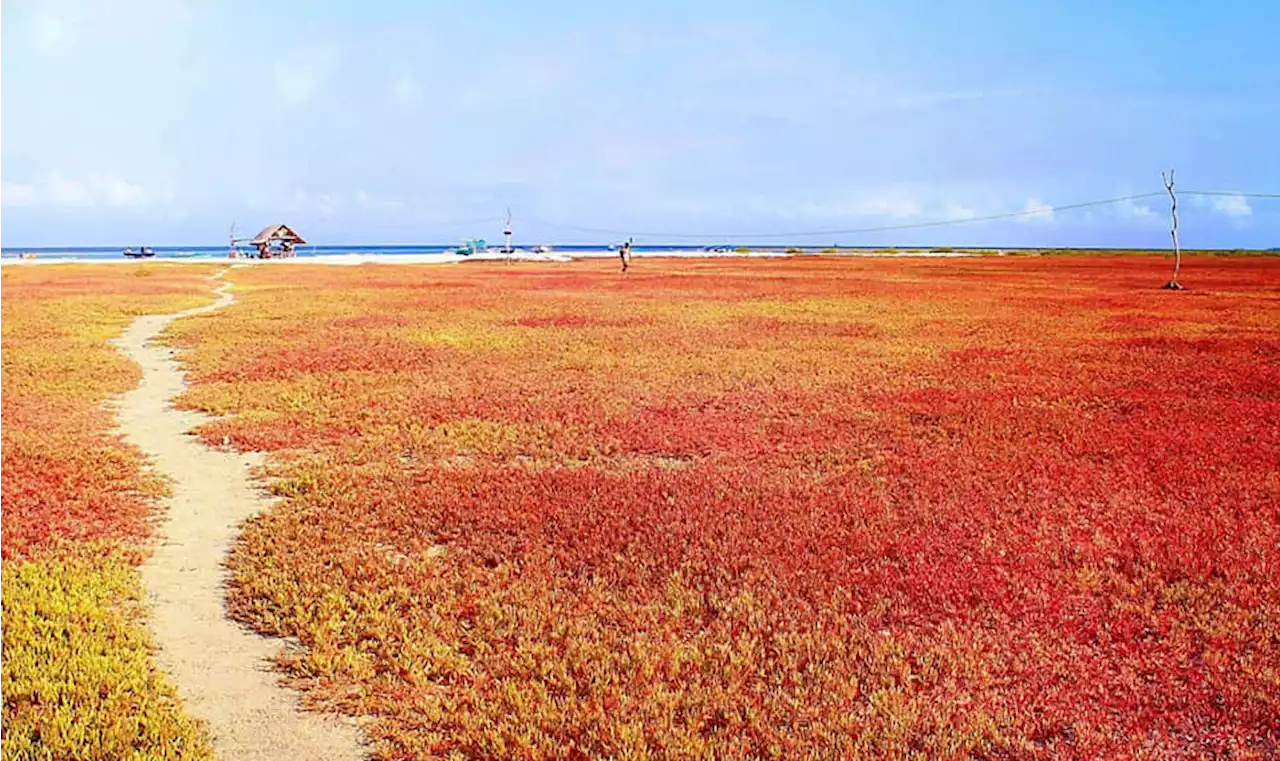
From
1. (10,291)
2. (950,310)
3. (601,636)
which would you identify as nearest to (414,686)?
(601,636)

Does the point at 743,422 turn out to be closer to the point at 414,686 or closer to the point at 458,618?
the point at 458,618

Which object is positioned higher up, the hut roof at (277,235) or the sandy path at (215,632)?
the hut roof at (277,235)

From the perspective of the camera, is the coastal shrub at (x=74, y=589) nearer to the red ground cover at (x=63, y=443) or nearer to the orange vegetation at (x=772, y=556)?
the red ground cover at (x=63, y=443)

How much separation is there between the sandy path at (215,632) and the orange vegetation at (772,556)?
0.27 m

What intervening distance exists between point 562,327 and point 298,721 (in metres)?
28.4

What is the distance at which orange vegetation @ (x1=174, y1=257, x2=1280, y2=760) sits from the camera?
6.22 meters

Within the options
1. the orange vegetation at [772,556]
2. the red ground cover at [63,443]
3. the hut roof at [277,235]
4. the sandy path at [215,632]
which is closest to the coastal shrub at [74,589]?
the red ground cover at [63,443]

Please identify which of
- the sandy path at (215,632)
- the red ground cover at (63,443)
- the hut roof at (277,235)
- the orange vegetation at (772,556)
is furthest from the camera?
the hut roof at (277,235)

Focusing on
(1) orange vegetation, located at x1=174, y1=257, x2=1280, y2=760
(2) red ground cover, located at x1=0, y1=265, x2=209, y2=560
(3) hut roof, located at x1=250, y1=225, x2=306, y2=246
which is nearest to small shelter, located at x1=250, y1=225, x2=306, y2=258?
(3) hut roof, located at x1=250, y1=225, x2=306, y2=246

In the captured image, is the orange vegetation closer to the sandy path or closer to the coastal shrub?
the sandy path

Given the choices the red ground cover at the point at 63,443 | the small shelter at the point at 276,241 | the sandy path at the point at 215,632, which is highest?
the small shelter at the point at 276,241

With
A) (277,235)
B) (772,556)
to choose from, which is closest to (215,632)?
(772,556)

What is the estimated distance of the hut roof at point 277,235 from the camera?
426ft

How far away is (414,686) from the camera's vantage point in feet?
21.9
